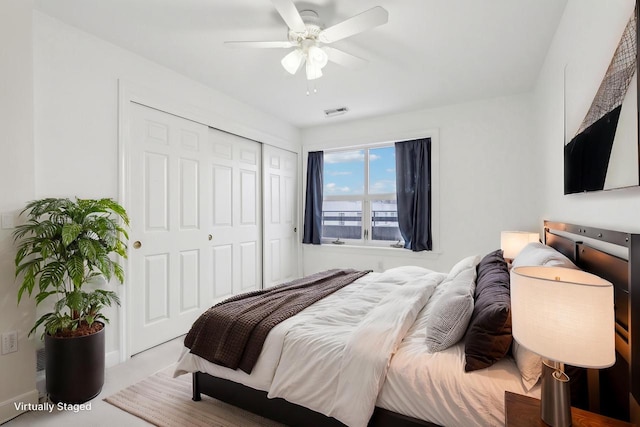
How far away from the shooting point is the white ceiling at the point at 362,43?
2.04 metres

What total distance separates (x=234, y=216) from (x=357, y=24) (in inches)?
101

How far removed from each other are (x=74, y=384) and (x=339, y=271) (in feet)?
6.96

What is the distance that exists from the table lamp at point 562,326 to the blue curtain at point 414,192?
9.94 feet

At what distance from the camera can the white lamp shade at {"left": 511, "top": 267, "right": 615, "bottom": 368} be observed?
0.83 metres

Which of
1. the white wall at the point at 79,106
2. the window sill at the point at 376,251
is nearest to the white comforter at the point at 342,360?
the white wall at the point at 79,106

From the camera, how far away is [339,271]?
3074mm

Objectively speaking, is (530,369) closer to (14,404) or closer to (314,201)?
(14,404)

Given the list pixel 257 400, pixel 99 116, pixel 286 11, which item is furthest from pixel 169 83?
pixel 257 400

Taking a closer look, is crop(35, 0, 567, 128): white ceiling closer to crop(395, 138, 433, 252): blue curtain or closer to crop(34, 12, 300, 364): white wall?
crop(34, 12, 300, 364): white wall

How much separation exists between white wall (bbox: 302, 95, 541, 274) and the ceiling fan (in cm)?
201

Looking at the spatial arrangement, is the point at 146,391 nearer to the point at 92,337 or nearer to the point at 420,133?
the point at 92,337

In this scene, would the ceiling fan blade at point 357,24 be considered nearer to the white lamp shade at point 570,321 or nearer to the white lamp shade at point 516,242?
the white lamp shade at point 570,321

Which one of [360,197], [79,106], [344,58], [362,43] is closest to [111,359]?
[79,106]

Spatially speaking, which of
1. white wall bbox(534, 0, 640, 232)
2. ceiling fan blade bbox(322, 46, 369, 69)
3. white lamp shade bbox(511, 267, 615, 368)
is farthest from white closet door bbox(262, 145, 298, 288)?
white lamp shade bbox(511, 267, 615, 368)
